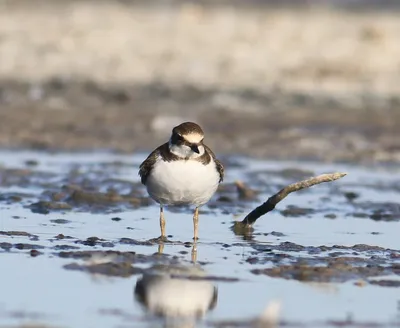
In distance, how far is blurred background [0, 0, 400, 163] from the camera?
728 inches

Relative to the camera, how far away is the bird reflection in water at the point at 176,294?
726 centimetres

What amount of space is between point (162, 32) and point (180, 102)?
4873 millimetres

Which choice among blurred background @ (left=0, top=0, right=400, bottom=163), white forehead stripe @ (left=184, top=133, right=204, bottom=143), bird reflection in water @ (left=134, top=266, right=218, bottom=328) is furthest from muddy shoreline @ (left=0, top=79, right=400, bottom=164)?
bird reflection in water @ (left=134, top=266, right=218, bottom=328)

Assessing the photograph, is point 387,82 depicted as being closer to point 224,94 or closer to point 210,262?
point 224,94

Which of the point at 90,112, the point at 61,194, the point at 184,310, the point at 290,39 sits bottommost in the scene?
the point at 184,310

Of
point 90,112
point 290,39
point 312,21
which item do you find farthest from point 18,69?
point 312,21

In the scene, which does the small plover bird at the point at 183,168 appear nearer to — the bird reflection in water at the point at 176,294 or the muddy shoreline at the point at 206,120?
the bird reflection in water at the point at 176,294

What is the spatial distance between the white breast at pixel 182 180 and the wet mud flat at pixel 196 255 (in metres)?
0.40

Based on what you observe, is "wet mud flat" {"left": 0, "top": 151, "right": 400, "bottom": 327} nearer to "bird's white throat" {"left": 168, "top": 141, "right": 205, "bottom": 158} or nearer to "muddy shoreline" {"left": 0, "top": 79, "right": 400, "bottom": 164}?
"bird's white throat" {"left": 168, "top": 141, "right": 205, "bottom": 158}

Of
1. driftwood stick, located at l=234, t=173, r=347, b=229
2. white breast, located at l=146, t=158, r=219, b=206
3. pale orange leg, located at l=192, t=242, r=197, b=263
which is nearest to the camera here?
pale orange leg, located at l=192, t=242, r=197, b=263

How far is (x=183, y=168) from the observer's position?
32.4ft

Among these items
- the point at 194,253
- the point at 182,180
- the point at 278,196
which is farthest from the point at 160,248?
the point at 278,196

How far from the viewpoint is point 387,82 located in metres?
23.0

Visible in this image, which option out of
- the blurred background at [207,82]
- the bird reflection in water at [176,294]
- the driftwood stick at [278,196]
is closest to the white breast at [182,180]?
the driftwood stick at [278,196]
